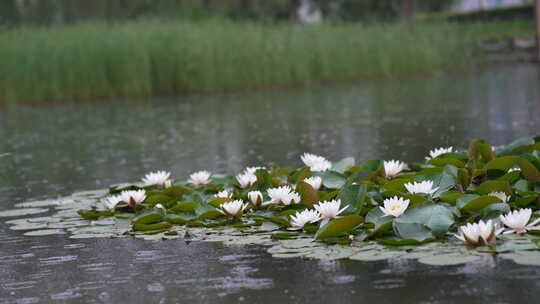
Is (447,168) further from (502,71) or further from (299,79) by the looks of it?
(502,71)

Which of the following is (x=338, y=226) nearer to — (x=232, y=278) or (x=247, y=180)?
(x=232, y=278)

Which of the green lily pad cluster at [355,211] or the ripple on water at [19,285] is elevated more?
the green lily pad cluster at [355,211]

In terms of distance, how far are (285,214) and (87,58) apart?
13225 millimetres

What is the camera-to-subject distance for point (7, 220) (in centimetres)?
514

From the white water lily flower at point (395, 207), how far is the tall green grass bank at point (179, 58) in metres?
13.6

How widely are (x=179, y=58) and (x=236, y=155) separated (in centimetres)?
977

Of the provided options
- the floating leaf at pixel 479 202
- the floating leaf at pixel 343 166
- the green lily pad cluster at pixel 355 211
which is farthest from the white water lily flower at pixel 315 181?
the floating leaf at pixel 479 202

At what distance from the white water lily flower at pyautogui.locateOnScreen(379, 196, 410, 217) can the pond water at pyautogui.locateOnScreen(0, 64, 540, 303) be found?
352mm

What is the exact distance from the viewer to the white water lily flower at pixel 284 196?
4.30 meters

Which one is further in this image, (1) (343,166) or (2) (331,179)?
(1) (343,166)

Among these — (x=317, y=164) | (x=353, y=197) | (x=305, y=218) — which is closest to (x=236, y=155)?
(x=317, y=164)

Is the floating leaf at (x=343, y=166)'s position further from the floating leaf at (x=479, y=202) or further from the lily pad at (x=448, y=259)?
the lily pad at (x=448, y=259)

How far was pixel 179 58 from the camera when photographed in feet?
57.7

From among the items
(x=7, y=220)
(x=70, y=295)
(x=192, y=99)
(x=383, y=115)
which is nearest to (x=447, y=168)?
(x=70, y=295)
